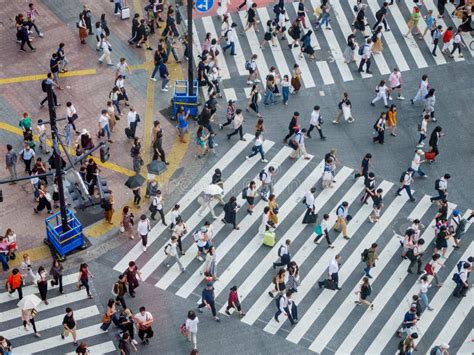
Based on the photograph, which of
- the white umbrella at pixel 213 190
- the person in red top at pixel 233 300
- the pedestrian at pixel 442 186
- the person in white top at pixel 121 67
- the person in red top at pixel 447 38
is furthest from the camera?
the person in red top at pixel 447 38

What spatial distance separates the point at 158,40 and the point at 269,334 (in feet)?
58.4

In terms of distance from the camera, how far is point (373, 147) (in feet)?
139

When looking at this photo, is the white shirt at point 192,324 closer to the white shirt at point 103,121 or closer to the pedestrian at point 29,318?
the pedestrian at point 29,318

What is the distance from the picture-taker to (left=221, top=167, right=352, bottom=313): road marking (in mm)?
36125

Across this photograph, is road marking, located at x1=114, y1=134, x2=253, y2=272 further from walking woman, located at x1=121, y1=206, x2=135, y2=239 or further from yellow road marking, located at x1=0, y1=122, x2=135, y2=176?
yellow road marking, located at x1=0, y1=122, x2=135, y2=176

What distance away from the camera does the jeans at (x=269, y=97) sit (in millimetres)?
43844

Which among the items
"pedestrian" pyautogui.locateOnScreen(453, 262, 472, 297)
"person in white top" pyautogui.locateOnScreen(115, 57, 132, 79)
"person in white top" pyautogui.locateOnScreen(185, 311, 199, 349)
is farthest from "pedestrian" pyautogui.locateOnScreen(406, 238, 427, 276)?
"person in white top" pyautogui.locateOnScreen(115, 57, 132, 79)

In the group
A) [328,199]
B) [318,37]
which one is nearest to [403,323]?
[328,199]

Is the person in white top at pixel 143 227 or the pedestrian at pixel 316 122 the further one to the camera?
the pedestrian at pixel 316 122

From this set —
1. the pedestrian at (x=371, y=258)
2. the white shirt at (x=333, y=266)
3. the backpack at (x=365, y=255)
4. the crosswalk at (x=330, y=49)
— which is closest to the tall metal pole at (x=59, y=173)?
the white shirt at (x=333, y=266)

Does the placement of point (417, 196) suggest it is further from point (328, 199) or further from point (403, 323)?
point (403, 323)

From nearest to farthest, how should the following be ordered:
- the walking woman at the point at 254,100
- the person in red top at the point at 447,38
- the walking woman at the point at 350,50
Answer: the walking woman at the point at 254,100, the walking woman at the point at 350,50, the person in red top at the point at 447,38

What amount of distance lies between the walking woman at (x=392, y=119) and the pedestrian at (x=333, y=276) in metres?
8.80

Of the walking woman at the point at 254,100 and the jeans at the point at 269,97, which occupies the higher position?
the jeans at the point at 269,97
